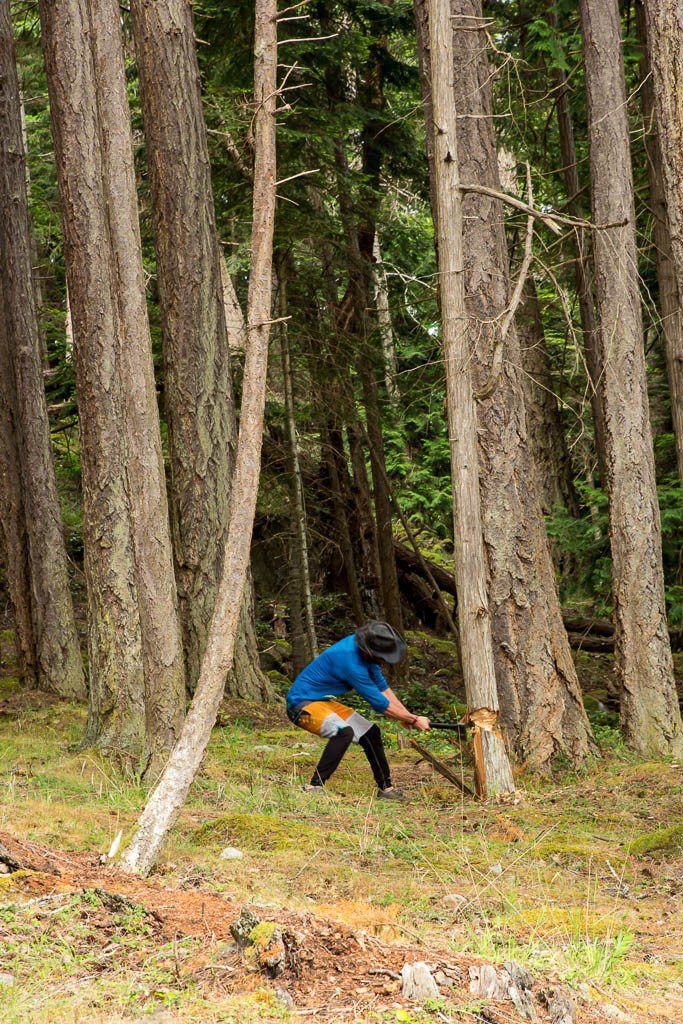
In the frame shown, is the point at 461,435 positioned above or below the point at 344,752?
above

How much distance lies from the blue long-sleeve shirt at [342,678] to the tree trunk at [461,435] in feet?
2.68

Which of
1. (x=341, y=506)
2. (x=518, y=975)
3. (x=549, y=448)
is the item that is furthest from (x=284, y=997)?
(x=549, y=448)

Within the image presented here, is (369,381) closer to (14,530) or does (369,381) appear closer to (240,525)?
(14,530)

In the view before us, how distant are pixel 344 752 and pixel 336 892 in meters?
2.52

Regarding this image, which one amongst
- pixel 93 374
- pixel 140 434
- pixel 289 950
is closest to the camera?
pixel 289 950

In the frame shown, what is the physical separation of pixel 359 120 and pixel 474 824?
10394 mm

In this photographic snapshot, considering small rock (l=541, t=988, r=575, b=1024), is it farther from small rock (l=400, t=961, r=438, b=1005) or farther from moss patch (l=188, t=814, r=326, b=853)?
moss patch (l=188, t=814, r=326, b=853)

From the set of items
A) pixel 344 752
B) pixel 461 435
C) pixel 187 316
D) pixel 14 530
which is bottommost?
pixel 344 752

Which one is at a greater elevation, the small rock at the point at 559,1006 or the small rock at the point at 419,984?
the small rock at the point at 419,984

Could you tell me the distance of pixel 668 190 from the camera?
633cm

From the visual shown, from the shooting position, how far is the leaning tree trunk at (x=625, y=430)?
30.6ft

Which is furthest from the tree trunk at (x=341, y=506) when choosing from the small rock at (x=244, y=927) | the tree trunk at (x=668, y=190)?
the small rock at (x=244, y=927)

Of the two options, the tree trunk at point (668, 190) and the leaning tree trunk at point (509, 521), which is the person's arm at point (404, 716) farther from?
the tree trunk at point (668, 190)

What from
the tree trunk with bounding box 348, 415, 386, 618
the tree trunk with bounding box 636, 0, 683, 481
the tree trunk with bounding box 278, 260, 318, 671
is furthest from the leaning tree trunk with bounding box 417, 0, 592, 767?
the tree trunk with bounding box 348, 415, 386, 618
